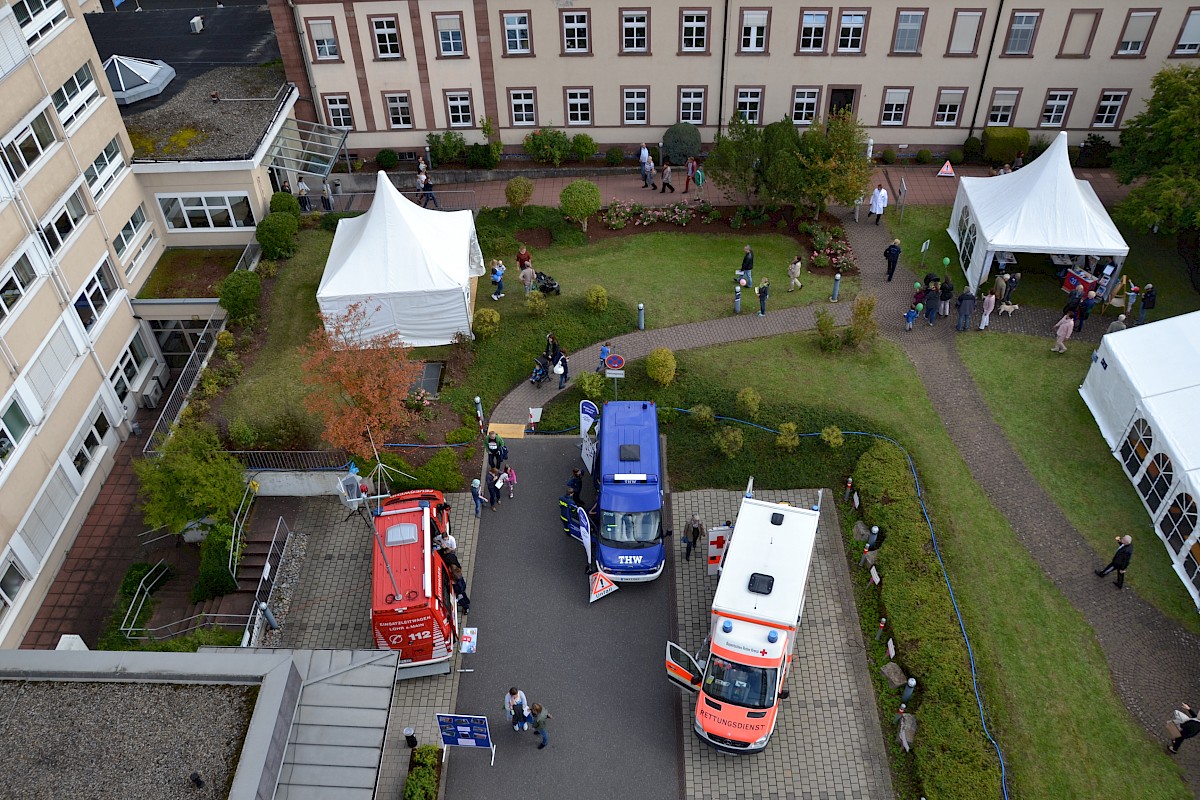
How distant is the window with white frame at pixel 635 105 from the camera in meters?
36.7

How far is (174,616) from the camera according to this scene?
Answer: 72.5 ft

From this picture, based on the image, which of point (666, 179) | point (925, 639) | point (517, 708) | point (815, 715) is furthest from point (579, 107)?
point (815, 715)

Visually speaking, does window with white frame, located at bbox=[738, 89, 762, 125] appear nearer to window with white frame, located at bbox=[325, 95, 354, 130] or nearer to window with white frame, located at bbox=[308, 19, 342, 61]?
window with white frame, located at bbox=[325, 95, 354, 130]

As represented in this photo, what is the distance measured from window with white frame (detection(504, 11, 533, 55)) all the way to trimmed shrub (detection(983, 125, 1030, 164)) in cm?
1833

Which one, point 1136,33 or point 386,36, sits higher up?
point 386,36

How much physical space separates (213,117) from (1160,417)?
3174 centimetres

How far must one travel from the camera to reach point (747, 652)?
17.8 metres

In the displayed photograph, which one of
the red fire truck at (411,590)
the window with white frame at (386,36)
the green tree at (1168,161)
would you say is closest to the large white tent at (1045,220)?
the green tree at (1168,161)

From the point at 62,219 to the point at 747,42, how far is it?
24.6 meters

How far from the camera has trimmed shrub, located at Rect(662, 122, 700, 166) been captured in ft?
120

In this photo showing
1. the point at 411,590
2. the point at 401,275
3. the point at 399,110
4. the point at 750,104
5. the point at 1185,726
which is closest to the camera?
the point at 1185,726

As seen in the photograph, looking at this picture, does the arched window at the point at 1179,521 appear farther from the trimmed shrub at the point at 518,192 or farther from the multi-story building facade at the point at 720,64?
the trimmed shrub at the point at 518,192

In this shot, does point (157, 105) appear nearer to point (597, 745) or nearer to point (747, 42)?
point (747, 42)

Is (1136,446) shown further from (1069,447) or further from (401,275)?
(401,275)
